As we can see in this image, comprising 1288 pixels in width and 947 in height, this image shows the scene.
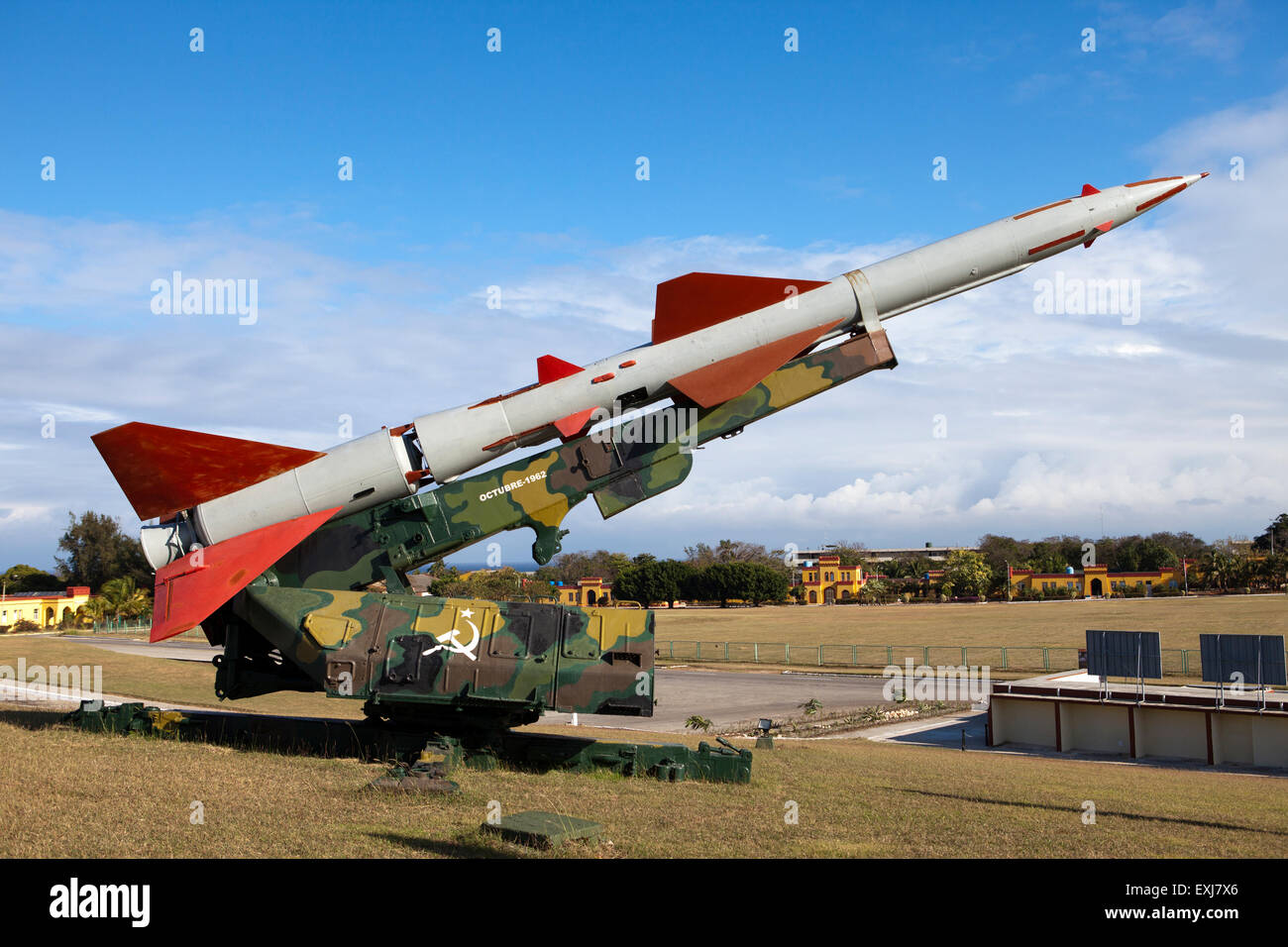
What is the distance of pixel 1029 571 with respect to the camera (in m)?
71.2

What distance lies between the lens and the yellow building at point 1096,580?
6688 centimetres

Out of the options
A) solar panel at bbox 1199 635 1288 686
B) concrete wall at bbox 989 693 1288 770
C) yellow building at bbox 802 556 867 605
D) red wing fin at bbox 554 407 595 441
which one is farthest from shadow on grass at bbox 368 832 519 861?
yellow building at bbox 802 556 867 605

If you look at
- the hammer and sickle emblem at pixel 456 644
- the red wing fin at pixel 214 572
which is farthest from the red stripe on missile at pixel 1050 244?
the red wing fin at pixel 214 572

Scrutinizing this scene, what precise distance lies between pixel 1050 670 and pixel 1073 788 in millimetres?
22510

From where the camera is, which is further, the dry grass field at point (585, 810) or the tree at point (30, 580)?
the tree at point (30, 580)

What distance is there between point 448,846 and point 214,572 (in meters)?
4.80

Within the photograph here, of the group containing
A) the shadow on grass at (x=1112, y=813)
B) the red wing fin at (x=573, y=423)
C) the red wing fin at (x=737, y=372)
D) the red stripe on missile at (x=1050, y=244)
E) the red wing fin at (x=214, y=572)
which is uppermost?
the red stripe on missile at (x=1050, y=244)

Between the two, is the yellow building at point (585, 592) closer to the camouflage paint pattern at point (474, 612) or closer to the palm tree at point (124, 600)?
the palm tree at point (124, 600)

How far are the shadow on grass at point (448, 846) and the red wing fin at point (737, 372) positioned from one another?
515 cm

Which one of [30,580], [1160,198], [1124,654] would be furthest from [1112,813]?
[30,580]

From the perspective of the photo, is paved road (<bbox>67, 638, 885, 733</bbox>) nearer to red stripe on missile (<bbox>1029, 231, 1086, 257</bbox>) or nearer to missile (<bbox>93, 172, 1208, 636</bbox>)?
missile (<bbox>93, 172, 1208, 636</bbox>)

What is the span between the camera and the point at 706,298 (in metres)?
10.3

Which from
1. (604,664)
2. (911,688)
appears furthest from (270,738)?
(911,688)
